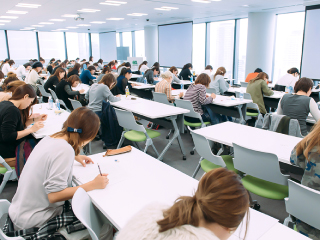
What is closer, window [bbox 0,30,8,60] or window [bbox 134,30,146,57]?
window [bbox 0,30,8,60]

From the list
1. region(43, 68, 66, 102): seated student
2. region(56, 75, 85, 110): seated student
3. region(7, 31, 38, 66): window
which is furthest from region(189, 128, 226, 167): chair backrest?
region(7, 31, 38, 66): window

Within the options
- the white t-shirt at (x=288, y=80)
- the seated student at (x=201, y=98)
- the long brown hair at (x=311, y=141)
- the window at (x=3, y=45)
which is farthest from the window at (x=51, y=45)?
the long brown hair at (x=311, y=141)

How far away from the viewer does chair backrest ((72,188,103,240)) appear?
1.40 meters

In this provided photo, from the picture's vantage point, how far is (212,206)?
897 millimetres

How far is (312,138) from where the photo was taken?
5.89ft

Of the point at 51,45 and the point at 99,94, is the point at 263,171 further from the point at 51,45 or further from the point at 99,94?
the point at 51,45

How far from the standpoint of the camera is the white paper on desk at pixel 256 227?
1.31m

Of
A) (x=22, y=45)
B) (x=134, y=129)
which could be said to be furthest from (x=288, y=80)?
(x=22, y=45)

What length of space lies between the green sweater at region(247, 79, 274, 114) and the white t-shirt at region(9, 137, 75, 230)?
456 cm

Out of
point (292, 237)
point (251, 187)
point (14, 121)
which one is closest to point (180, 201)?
point (292, 237)

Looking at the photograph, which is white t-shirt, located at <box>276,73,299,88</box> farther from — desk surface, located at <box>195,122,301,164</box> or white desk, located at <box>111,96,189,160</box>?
desk surface, located at <box>195,122,301,164</box>

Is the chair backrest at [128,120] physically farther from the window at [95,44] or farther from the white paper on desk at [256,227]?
the window at [95,44]

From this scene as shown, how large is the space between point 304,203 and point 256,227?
1.60ft

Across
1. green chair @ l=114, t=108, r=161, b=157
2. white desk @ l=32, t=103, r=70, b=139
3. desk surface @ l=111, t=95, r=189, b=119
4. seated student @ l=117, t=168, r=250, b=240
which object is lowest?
green chair @ l=114, t=108, r=161, b=157
